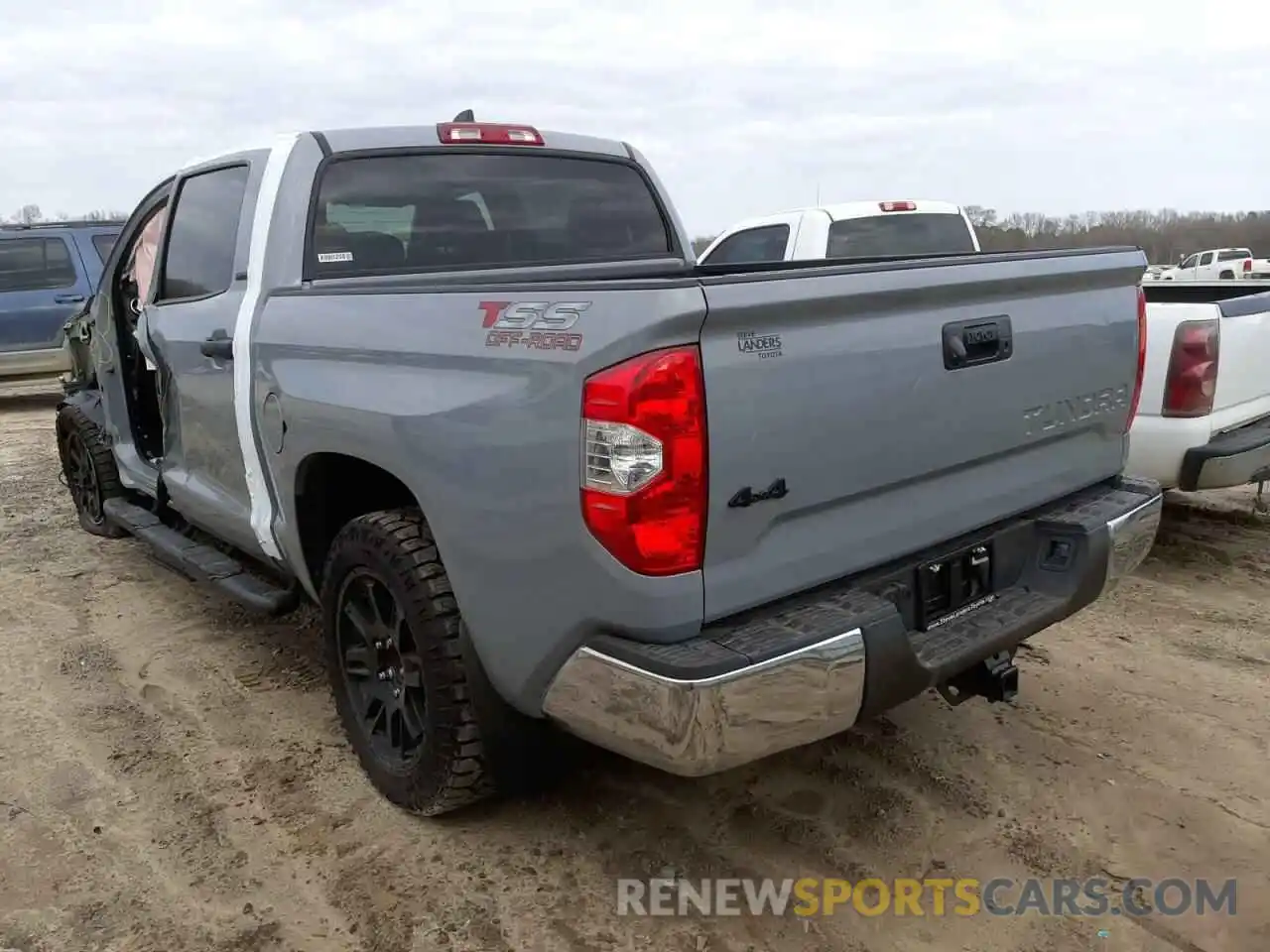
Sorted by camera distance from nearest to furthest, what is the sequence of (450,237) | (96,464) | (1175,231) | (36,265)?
1. (450,237)
2. (96,464)
3. (36,265)
4. (1175,231)

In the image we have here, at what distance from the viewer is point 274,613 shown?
3.62 metres

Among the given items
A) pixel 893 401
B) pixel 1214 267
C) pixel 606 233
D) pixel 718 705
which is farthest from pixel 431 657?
pixel 1214 267

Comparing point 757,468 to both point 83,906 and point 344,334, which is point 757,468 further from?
point 83,906

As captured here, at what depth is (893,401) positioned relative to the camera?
8.04 ft

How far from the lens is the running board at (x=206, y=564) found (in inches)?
144

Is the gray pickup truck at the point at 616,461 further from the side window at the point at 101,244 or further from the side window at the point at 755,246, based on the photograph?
the side window at the point at 101,244

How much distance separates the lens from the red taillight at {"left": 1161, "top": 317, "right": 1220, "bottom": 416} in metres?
4.65

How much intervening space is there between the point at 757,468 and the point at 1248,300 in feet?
12.7

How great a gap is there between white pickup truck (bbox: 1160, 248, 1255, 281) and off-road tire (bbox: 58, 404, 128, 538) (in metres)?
22.9

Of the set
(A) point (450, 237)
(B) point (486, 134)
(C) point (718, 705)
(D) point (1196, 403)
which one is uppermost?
(B) point (486, 134)

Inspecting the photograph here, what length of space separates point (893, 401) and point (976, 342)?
1.13 ft

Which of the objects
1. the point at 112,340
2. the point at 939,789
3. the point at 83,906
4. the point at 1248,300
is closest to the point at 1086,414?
the point at 939,789

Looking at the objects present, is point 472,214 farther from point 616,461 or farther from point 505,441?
point 616,461

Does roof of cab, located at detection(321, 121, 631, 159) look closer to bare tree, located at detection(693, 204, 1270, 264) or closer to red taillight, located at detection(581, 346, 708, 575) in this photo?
red taillight, located at detection(581, 346, 708, 575)
